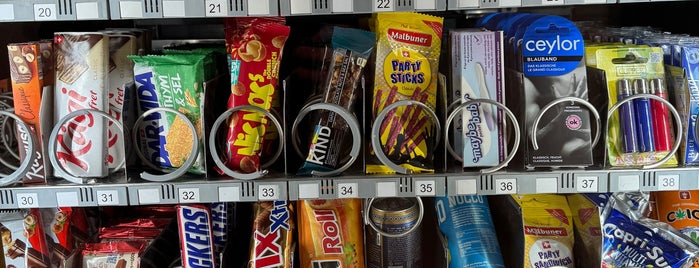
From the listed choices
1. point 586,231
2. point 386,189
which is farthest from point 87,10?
point 586,231

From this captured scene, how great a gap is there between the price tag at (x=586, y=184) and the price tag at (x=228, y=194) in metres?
0.68

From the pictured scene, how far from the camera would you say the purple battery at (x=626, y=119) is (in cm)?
122

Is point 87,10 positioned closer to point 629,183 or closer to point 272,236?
point 272,236

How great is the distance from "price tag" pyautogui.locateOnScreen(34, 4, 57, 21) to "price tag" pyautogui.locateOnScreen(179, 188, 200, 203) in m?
0.41

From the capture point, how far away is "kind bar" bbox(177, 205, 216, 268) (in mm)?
1290

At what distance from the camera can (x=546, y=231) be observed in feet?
4.49

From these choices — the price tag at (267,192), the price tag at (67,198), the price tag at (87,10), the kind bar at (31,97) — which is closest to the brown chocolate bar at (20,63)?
the kind bar at (31,97)

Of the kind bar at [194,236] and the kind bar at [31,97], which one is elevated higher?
the kind bar at [31,97]

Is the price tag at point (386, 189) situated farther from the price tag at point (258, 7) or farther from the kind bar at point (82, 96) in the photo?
the kind bar at point (82, 96)

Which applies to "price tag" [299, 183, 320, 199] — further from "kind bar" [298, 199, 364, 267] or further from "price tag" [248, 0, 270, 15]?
"price tag" [248, 0, 270, 15]

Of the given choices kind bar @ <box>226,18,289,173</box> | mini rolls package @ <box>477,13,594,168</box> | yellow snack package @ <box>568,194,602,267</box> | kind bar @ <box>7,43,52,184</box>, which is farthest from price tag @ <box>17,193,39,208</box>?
yellow snack package @ <box>568,194,602,267</box>

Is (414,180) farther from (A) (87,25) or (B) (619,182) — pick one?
(A) (87,25)

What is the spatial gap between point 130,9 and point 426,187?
0.67 m

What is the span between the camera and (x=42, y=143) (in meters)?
1.19
